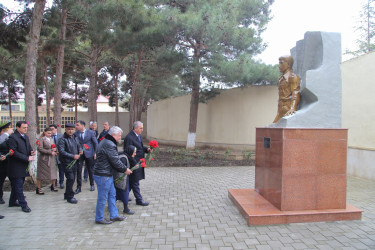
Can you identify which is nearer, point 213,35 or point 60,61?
point 213,35

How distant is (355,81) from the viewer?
7398 mm

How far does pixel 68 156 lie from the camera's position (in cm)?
498

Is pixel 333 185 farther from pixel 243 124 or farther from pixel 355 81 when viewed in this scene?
pixel 243 124

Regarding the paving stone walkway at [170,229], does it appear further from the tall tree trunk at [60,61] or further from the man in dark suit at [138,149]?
the tall tree trunk at [60,61]

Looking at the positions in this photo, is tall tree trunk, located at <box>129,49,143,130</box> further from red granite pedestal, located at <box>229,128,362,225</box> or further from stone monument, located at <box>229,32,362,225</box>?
red granite pedestal, located at <box>229,128,362,225</box>

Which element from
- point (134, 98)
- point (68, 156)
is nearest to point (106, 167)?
point (68, 156)

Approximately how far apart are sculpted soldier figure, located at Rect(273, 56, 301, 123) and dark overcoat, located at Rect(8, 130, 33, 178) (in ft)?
16.3

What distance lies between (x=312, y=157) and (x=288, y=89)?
1.46 meters

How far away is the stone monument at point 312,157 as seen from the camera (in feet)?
13.0

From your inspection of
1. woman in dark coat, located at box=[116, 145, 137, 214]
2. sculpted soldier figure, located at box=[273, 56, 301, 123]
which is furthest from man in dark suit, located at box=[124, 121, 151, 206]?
sculpted soldier figure, located at box=[273, 56, 301, 123]

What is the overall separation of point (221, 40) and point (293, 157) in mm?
6481

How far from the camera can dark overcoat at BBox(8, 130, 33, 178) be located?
4.35m

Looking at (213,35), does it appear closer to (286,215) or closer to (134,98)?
(286,215)

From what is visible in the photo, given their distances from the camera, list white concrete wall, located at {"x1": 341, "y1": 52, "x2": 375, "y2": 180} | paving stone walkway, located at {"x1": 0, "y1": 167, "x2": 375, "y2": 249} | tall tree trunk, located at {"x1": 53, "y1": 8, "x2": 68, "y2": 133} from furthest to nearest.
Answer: tall tree trunk, located at {"x1": 53, "y1": 8, "x2": 68, "y2": 133}
white concrete wall, located at {"x1": 341, "y1": 52, "x2": 375, "y2": 180}
paving stone walkway, located at {"x1": 0, "y1": 167, "x2": 375, "y2": 249}
